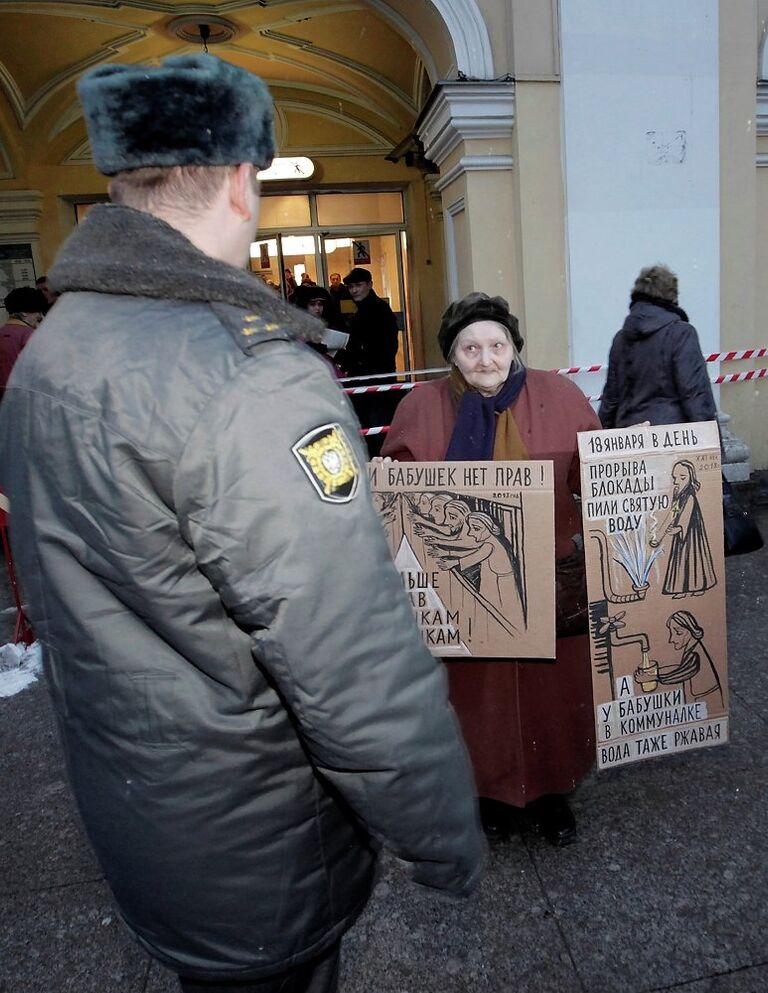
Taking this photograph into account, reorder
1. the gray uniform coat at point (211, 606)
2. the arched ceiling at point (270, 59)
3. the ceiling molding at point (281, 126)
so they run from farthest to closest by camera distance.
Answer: the ceiling molding at point (281, 126)
the arched ceiling at point (270, 59)
the gray uniform coat at point (211, 606)

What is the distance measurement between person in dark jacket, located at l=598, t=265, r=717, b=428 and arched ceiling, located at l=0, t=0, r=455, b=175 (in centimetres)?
322

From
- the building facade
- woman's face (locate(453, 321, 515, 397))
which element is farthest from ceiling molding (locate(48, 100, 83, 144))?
woman's face (locate(453, 321, 515, 397))

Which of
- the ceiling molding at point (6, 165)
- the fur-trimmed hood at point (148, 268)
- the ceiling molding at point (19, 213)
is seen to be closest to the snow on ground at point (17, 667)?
the fur-trimmed hood at point (148, 268)

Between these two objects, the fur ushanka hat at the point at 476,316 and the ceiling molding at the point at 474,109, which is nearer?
the fur ushanka hat at the point at 476,316

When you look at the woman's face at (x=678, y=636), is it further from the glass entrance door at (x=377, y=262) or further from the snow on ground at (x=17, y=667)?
the glass entrance door at (x=377, y=262)

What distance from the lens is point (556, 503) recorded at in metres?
2.40

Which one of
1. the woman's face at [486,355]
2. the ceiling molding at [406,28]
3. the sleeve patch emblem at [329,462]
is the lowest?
the sleeve patch emblem at [329,462]

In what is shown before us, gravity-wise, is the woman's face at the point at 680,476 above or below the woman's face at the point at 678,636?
above

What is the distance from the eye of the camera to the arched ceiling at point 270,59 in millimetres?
7934

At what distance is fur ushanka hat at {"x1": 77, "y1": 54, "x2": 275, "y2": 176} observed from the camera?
→ 39.7 inches

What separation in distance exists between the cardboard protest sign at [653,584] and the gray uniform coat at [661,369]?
2.09m

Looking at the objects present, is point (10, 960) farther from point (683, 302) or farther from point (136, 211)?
point (683, 302)

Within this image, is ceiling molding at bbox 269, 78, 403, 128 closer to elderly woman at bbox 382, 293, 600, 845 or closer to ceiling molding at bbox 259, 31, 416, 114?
ceiling molding at bbox 259, 31, 416, 114

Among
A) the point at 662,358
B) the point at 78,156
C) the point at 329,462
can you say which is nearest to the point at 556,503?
the point at 329,462
